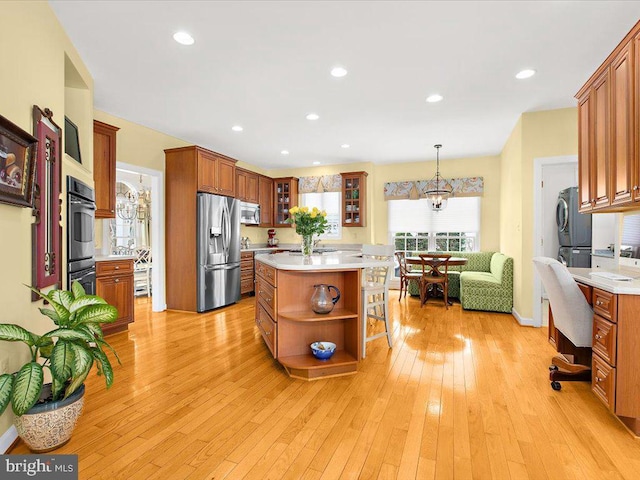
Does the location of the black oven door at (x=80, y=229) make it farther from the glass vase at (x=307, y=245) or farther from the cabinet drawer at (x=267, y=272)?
the glass vase at (x=307, y=245)

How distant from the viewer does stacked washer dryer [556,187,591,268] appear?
5324mm

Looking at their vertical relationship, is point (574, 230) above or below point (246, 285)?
above

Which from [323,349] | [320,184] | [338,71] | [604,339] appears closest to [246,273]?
[320,184]

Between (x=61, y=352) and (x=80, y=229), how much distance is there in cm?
171

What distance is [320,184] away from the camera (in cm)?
716

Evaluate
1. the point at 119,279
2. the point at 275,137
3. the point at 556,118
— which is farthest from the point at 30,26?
the point at 556,118

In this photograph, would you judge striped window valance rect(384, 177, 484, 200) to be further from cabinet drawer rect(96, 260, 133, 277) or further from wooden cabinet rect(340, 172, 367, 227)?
cabinet drawer rect(96, 260, 133, 277)

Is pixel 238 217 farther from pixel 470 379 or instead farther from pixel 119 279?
pixel 470 379

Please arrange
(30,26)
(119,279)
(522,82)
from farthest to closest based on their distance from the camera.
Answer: (119,279), (522,82), (30,26)

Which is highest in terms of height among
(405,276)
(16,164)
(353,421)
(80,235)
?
(16,164)

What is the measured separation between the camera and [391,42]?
8.75 ft

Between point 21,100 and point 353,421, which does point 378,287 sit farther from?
point 21,100

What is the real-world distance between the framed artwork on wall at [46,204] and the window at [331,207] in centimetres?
508

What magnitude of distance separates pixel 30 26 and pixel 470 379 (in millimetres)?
3899
